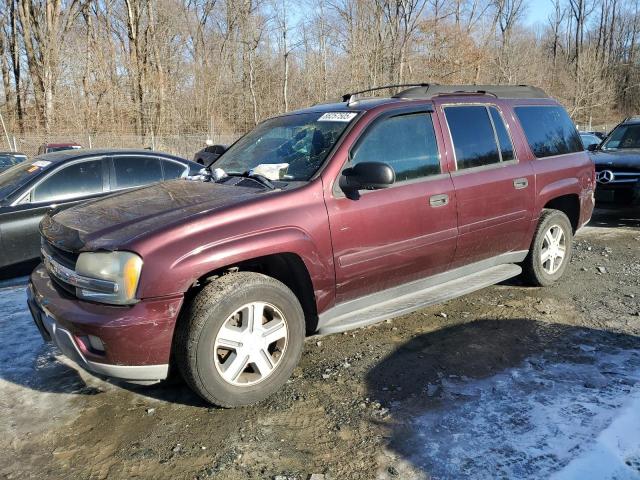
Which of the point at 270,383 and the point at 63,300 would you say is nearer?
the point at 63,300

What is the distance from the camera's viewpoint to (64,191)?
612cm

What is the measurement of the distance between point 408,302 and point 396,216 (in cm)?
68

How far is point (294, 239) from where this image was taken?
3.21 m

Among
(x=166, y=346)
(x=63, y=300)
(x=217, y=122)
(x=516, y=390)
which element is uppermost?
(x=217, y=122)

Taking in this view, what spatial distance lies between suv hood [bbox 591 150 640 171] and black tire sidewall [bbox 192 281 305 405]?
696 cm

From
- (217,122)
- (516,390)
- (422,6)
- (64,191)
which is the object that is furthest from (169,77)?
(516,390)

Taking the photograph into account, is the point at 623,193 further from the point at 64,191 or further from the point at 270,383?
the point at 64,191

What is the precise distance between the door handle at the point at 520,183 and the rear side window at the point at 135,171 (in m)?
4.55

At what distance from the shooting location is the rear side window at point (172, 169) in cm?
709

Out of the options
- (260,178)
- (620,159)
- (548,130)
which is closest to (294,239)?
(260,178)

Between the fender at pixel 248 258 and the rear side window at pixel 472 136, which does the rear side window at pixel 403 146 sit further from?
the fender at pixel 248 258

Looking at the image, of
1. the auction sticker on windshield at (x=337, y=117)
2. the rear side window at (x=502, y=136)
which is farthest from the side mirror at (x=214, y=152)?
the rear side window at (x=502, y=136)

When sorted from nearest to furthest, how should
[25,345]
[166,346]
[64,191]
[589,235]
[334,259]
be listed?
[166,346] → [334,259] → [25,345] → [64,191] → [589,235]

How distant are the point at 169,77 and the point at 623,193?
25.9 metres
